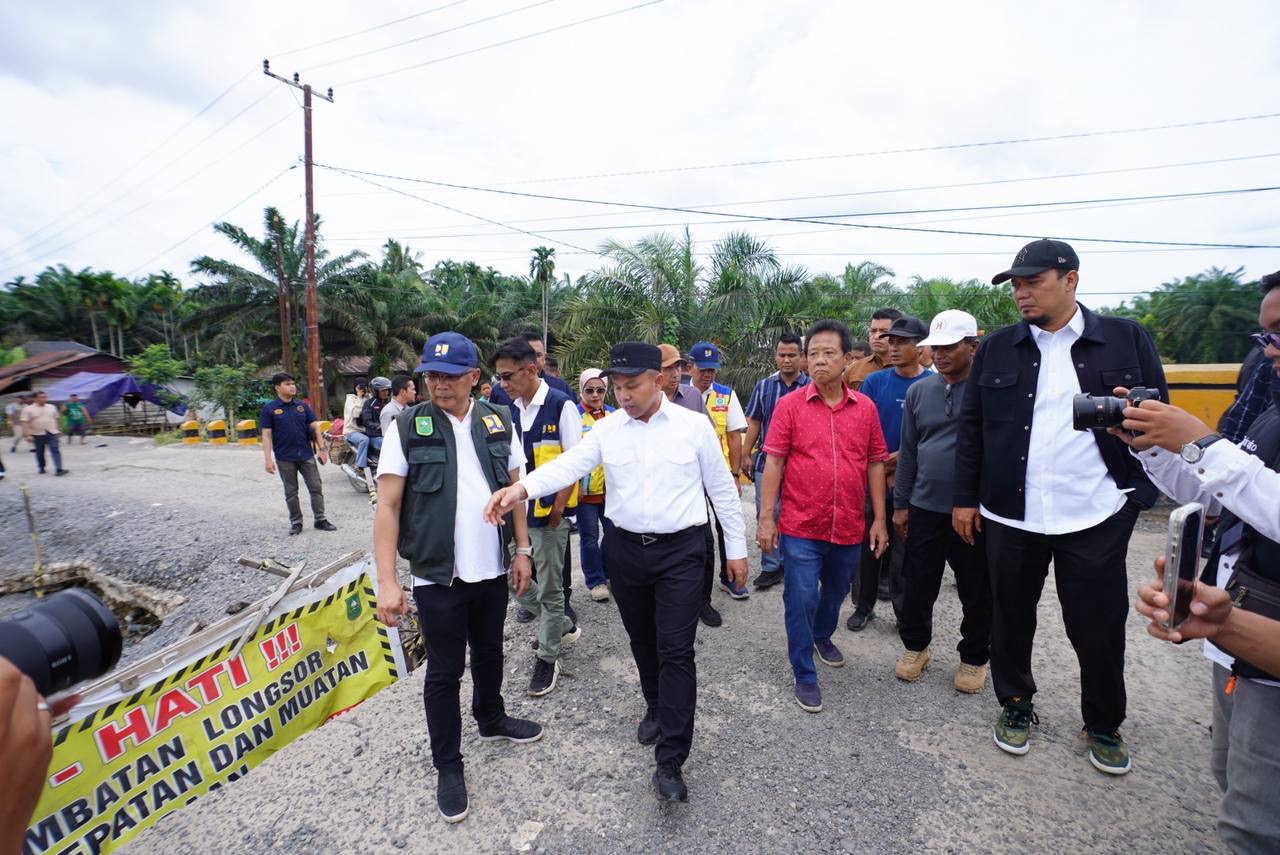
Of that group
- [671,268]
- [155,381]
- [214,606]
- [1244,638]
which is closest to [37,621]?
[1244,638]

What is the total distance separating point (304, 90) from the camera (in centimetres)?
1681

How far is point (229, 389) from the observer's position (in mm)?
22484

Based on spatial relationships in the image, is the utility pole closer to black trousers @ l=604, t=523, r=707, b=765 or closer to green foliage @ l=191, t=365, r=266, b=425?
green foliage @ l=191, t=365, r=266, b=425

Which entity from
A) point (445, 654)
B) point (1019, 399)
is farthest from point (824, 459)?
point (445, 654)

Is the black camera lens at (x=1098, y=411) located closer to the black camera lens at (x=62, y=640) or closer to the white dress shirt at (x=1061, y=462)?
the white dress shirt at (x=1061, y=462)

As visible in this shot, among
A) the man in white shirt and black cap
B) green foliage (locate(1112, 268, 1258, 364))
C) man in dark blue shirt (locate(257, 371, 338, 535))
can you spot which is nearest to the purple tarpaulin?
man in dark blue shirt (locate(257, 371, 338, 535))

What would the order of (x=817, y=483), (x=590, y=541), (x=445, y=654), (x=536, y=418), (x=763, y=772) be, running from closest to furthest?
(x=445, y=654)
(x=763, y=772)
(x=817, y=483)
(x=536, y=418)
(x=590, y=541)

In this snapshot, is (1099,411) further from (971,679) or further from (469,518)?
(469,518)

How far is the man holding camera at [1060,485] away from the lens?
254cm

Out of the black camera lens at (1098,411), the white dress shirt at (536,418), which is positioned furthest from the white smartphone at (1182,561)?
the white dress shirt at (536,418)

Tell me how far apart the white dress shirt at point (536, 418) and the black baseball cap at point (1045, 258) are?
2581mm

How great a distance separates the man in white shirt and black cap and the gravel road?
364mm

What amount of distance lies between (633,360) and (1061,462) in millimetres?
1901

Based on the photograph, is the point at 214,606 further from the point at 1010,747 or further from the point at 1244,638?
the point at 1244,638
